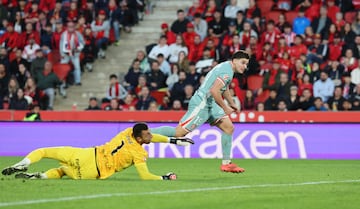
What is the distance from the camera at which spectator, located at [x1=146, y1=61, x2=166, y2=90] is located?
27688 mm

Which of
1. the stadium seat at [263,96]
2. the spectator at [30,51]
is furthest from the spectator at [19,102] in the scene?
the stadium seat at [263,96]

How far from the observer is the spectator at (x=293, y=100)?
82.8 feet

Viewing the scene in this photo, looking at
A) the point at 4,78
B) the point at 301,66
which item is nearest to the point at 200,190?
the point at 301,66

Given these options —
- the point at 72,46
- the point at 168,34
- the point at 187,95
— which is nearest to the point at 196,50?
the point at 168,34

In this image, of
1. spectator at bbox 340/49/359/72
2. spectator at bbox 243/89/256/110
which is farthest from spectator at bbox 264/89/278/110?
spectator at bbox 340/49/359/72

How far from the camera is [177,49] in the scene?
28.5m

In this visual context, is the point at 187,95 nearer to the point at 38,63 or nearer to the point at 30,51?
the point at 38,63

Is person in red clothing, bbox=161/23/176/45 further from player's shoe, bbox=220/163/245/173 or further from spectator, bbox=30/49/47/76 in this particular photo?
player's shoe, bbox=220/163/245/173

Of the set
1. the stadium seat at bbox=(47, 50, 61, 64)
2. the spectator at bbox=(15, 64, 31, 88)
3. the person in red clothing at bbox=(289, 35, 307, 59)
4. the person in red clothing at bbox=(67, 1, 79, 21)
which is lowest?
the spectator at bbox=(15, 64, 31, 88)

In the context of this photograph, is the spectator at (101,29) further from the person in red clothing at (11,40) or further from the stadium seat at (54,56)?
the person in red clothing at (11,40)

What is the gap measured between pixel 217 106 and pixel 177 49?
11930 mm

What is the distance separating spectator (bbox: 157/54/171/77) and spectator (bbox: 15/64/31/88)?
4041 mm

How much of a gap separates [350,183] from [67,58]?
16.8 m

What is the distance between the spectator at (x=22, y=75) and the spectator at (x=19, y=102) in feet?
5.28
